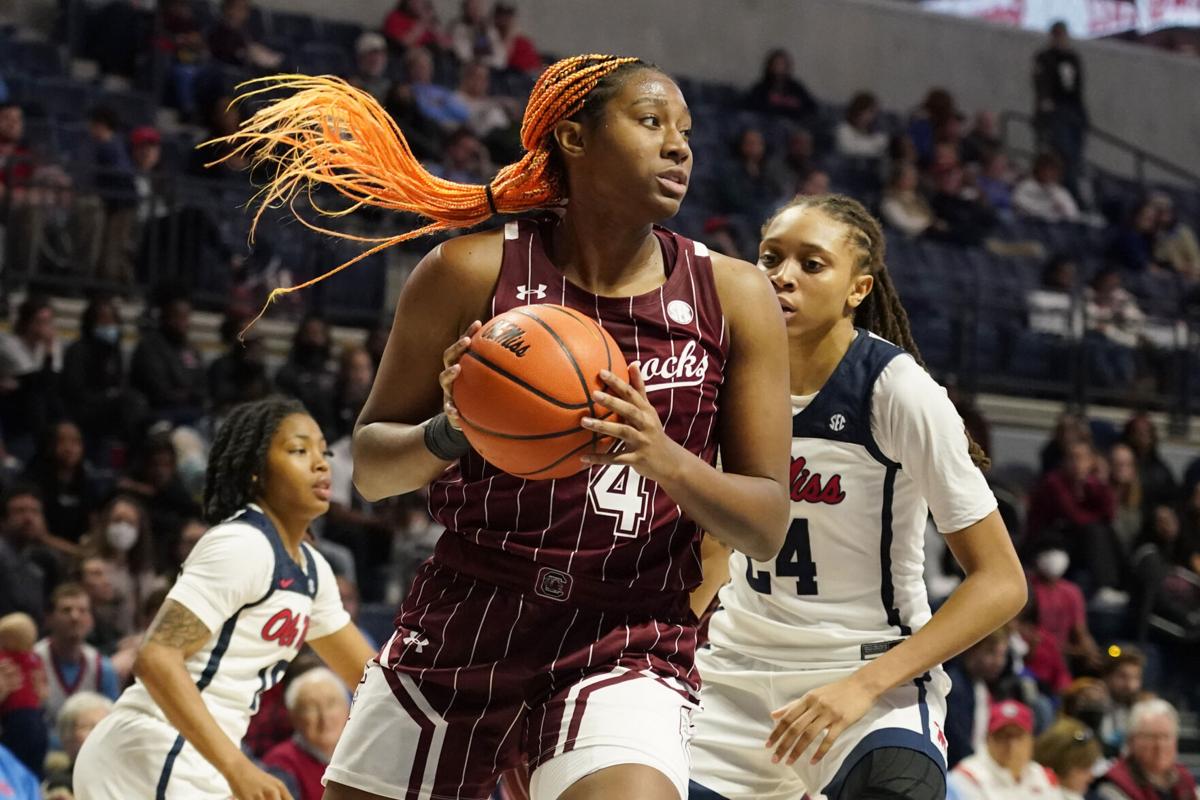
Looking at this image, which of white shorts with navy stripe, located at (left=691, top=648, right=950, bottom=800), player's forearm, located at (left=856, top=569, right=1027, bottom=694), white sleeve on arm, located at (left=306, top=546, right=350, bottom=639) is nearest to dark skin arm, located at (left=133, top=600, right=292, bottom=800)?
white sleeve on arm, located at (left=306, top=546, right=350, bottom=639)

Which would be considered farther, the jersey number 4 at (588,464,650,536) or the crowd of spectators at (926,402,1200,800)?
the crowd of spectators at (926,402,1200,800)

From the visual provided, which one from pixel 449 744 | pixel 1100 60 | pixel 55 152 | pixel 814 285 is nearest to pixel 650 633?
pixel 449 744

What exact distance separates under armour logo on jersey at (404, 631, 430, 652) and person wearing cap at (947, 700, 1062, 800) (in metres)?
4.37

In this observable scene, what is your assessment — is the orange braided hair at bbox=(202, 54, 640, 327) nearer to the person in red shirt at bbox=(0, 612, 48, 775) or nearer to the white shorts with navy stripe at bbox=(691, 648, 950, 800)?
the white shorts with navy stripe at bbox=(691, 648, 950, 800)

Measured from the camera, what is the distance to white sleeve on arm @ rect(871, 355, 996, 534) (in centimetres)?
349

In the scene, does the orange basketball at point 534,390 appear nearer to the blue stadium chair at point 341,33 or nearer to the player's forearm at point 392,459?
the player's forearm at point 392,459

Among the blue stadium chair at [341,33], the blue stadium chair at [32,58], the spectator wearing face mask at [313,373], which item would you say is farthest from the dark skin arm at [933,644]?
the blue stadium chair at [341,33]

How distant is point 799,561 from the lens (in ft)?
12.0

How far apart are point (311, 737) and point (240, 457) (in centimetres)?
191

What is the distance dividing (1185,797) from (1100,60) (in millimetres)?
11996

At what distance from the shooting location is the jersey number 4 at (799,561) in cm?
365

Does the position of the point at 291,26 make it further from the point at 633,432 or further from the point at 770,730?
the point at 633,432

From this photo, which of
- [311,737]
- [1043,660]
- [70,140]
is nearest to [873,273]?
[311,737]

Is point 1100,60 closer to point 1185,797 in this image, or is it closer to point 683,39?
point 683,39
